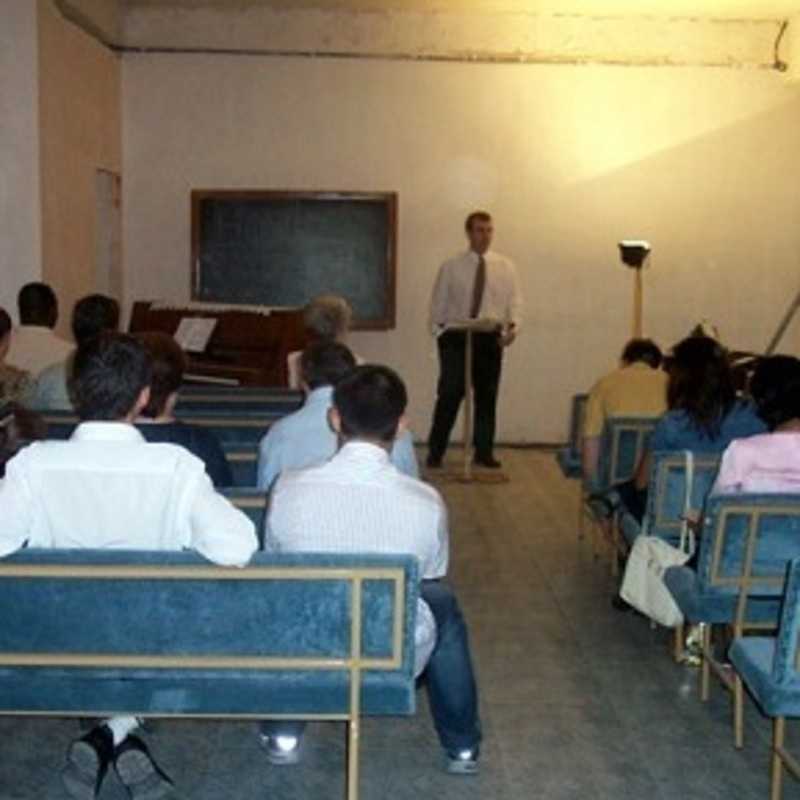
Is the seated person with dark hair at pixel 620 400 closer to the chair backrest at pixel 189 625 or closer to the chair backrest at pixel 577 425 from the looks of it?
the chair backrest at pixel 577 425

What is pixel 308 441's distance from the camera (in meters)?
3.91

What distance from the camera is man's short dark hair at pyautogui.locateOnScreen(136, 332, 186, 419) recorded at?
3.54 metres

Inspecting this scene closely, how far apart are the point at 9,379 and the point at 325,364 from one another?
4.40 ft

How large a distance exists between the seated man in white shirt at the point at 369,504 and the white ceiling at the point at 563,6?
5794 mm

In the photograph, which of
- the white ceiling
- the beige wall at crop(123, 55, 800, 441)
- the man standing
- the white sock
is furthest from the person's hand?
the white sock

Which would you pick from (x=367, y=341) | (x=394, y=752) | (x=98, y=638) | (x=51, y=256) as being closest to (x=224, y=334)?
(x=51, y=256)

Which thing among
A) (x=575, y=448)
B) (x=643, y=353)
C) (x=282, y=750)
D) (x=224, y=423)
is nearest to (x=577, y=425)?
(x=575, y=448)

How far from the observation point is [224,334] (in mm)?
7500

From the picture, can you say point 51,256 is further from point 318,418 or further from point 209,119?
point 318,418

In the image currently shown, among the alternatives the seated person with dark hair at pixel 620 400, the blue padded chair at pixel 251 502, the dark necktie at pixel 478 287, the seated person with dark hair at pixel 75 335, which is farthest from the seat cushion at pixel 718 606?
the dark necktie at pixel 478 287

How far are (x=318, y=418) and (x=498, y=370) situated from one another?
431 cm

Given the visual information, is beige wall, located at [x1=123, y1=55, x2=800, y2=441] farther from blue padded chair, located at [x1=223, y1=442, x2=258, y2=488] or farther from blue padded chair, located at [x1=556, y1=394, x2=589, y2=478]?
blue padded chair, located at [x1=223, y1=442, x2=258, y2=488]

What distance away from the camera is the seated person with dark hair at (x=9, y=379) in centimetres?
451

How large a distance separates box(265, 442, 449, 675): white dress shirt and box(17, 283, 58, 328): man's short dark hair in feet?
9.35
